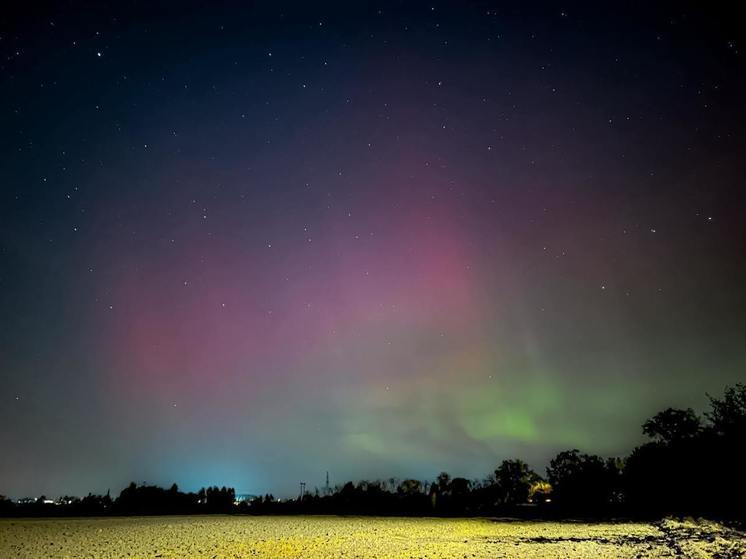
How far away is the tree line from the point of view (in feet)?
140

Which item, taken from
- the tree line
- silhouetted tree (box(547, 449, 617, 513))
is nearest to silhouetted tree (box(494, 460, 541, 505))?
the tree line

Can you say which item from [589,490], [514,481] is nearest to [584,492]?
[589,490]

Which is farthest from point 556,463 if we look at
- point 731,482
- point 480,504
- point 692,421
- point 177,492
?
point 177,492

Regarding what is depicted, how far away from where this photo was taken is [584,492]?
208 feet

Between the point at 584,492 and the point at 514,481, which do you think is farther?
the point at 514,481

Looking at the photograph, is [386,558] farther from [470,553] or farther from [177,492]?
[177,492]

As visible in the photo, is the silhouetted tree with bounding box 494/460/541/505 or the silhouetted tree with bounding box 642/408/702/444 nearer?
the silhouetted tree with bounding box 642/408/702/444

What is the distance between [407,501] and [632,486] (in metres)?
36.3

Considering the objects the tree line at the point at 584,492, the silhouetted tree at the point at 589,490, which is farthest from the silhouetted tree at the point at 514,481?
the silhouetted tree at the point at 589,490

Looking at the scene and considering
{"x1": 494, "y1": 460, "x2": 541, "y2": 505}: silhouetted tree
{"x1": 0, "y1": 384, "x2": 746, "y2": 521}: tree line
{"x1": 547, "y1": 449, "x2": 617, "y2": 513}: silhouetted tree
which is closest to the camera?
{"x1": 0, "y1": 384, "x2": 746, "y2": 521}: tree line

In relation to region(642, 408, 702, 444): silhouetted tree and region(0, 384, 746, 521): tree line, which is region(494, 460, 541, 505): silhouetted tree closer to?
region(0, 384, 746, 521): tree line

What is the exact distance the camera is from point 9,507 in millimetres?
73312

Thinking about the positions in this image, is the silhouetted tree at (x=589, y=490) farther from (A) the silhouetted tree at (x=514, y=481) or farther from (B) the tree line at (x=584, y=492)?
(A) the silhouetted tree at (x=514, y=481)

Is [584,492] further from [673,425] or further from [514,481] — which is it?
[514,481]
